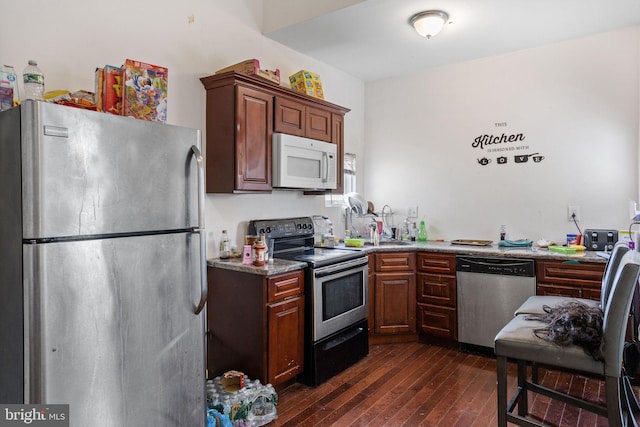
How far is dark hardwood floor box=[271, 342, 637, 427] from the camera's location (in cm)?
233

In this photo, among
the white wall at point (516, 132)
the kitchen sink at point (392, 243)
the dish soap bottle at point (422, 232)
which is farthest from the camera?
the dish soap bottle at point (422, 232)

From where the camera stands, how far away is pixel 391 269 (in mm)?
3600

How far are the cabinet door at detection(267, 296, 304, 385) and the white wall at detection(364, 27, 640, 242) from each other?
206cm

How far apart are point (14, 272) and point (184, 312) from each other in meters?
0.64

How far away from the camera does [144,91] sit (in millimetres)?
2053

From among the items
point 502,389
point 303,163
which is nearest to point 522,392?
point 502,389

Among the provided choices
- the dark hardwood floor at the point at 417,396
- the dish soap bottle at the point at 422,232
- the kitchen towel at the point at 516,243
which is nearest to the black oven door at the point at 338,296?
the dark hardwood floor at the point at 417,396

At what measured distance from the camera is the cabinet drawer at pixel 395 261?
358 centimetres

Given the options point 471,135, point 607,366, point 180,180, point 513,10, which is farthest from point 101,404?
point 471,135

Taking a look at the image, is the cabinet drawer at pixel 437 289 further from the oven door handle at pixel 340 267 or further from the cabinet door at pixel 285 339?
the cabinet door at pixel 285 339

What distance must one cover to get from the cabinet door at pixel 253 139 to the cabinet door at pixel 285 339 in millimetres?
855

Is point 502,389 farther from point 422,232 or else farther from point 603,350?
point 422,232

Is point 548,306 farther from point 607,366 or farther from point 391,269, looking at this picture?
point 391,269

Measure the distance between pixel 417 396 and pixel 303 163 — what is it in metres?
1.87
